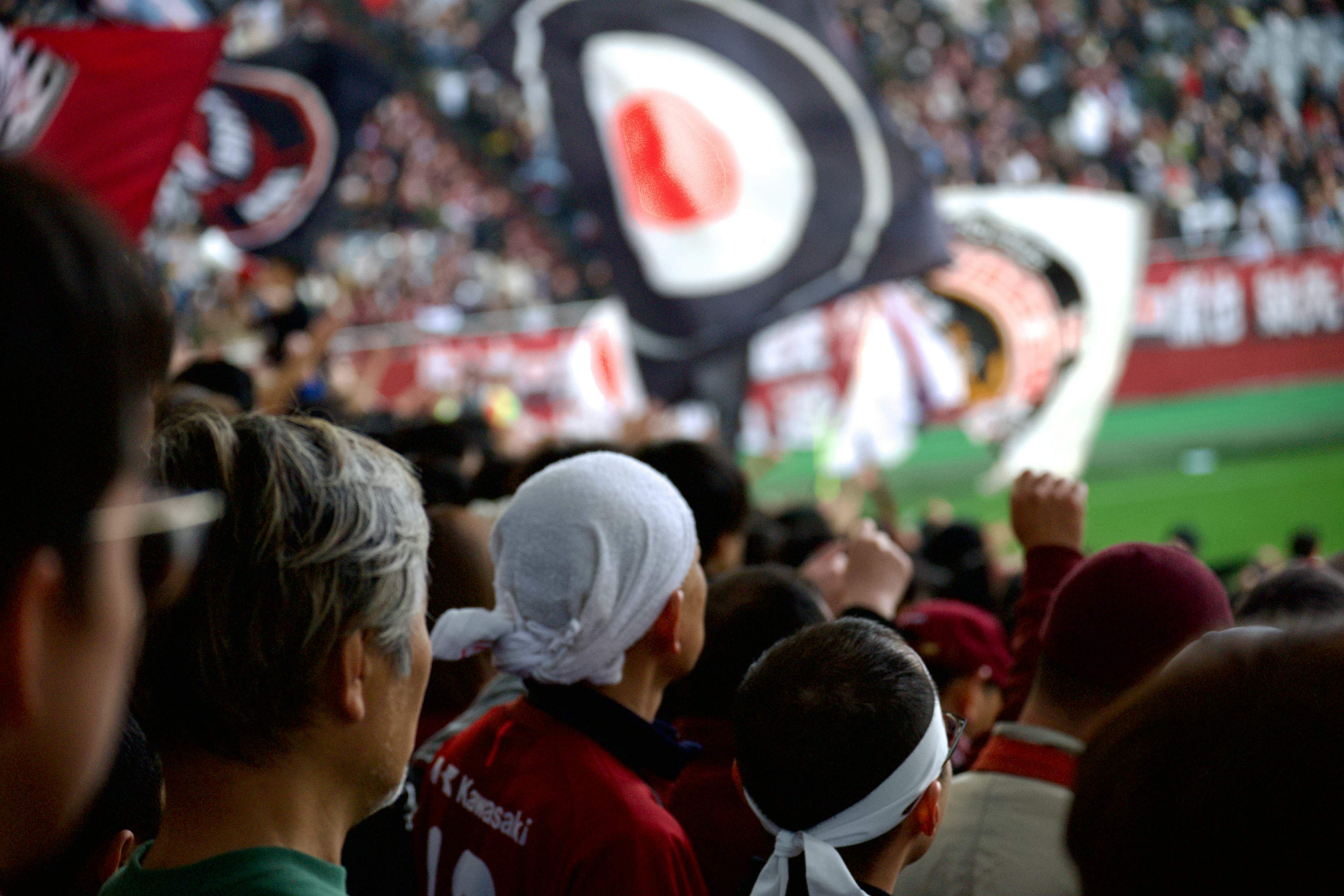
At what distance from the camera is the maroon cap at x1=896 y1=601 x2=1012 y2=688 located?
3055 mm

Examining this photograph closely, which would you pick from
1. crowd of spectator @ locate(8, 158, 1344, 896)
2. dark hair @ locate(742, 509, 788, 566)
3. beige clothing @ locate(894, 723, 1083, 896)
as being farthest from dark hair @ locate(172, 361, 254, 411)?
beige clothing @ locate(894, 723, 1083, 896)

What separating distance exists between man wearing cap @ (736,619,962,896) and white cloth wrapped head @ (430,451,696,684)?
0.95ft

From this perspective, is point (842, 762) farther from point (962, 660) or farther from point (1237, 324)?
point (1237, 324)

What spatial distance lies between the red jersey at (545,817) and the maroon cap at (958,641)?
4.21 feet

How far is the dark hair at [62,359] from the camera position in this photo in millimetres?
658

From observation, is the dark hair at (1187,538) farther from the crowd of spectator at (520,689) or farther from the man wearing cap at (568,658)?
the man wearing cap at (568,658)

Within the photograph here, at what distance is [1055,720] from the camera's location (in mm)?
2088

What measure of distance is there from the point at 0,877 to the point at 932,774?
47.5 inches

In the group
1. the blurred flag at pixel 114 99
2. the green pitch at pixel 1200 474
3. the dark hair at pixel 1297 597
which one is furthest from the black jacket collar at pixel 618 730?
the green pitch at pixel 1200 474

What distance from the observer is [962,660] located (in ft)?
10.0

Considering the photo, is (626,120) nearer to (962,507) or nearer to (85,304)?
(85,304)

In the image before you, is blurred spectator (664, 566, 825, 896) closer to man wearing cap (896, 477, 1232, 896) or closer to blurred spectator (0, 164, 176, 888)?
man wearing cap (896, 477, 1232, 896)

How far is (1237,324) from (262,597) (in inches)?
619

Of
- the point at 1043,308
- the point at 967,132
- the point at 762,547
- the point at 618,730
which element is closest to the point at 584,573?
the point at 618,730
